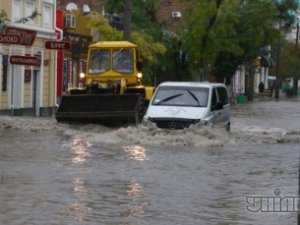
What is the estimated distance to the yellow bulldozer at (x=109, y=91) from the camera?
2972 centimetres

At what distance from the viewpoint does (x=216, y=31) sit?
59.5 metres

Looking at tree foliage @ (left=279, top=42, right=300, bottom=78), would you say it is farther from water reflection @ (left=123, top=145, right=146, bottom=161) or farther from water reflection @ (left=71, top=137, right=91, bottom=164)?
water reflection @ (left=123, top=145, right=146, bottom=161)

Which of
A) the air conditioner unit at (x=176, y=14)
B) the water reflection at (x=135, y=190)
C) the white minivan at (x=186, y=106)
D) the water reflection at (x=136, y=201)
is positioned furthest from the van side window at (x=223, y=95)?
the air conditioner unit at (x=176, y=14)

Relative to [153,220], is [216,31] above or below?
above

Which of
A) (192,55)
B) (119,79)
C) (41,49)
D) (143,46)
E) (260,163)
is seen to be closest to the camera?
(260,163)

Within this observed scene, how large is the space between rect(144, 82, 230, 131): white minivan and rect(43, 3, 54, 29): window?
56.7 ft

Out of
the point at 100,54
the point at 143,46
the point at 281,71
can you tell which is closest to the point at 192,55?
the point at 143,46

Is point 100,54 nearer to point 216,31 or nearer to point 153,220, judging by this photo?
point 153,220

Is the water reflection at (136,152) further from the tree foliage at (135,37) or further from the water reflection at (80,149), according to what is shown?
the tree foliage at (135,37)

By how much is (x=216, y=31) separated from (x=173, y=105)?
34275 millimetres

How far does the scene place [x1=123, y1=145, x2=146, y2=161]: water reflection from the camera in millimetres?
20484

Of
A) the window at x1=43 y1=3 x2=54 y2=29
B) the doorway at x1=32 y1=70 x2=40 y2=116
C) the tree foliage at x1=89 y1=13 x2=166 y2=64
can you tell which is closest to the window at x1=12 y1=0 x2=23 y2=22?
the window at x1=43 y1=3 x2=54 y2=29

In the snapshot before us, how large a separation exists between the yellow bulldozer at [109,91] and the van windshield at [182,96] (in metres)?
2.78

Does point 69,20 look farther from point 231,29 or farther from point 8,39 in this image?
point 8,39
